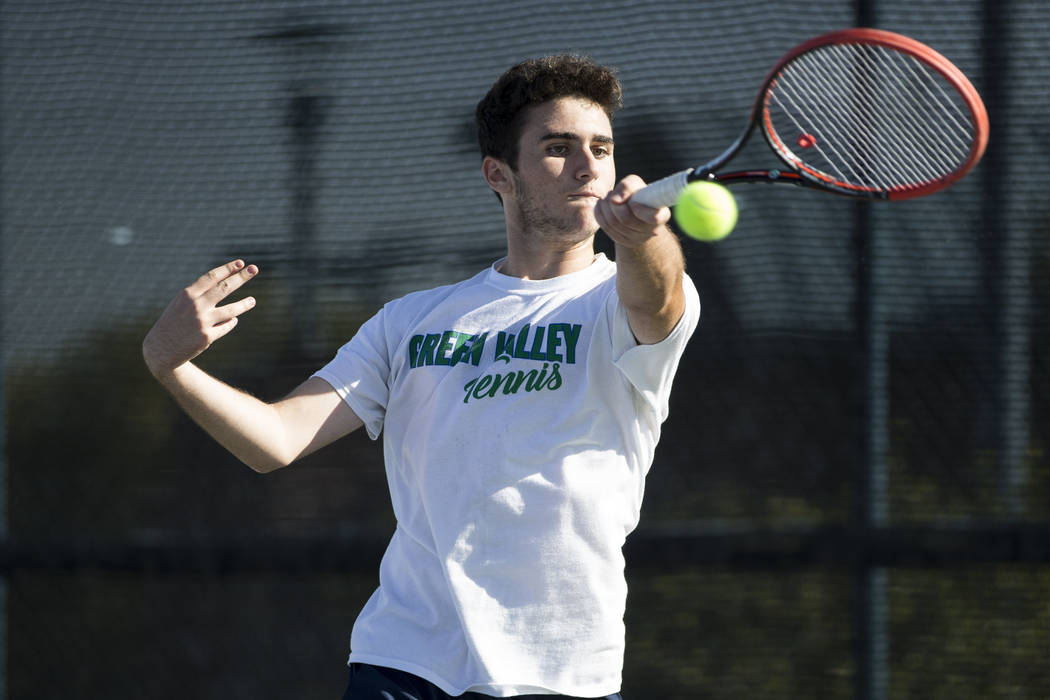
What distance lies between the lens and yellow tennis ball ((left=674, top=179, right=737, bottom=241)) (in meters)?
1.73

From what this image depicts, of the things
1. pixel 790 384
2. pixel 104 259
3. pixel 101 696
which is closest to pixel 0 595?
pixel 101 696

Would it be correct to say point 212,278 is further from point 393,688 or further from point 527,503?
point 393,688

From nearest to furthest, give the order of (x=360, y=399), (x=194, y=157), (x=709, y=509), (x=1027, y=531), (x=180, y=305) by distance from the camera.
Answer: (x=180, y=305), (x=360, y=399), (x=1027, y=531), (x=709, y=509), (x=194, y=157)

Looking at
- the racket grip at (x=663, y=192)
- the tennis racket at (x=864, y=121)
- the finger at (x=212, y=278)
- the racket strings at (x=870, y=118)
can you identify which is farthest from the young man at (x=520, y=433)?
the racket strings at (x=870, y=118)

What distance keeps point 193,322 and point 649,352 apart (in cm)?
69

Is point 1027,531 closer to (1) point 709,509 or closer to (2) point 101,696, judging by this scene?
(1) point 709,509

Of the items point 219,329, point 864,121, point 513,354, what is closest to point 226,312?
point 219,329

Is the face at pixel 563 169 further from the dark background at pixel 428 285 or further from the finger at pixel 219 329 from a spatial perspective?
the dark background at pixel 428 285

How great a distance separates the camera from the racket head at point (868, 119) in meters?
1.90

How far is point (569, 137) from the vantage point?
7.04 feet

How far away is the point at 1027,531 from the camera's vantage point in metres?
3.27

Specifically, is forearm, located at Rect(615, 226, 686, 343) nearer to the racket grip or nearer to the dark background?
the racket grip

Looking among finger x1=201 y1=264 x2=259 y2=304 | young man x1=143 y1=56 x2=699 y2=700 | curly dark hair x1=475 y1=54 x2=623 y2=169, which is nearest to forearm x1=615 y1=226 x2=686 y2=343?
young man x1=143 y1=56 x2=699 y2=700

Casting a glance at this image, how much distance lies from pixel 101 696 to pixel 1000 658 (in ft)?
8.62
